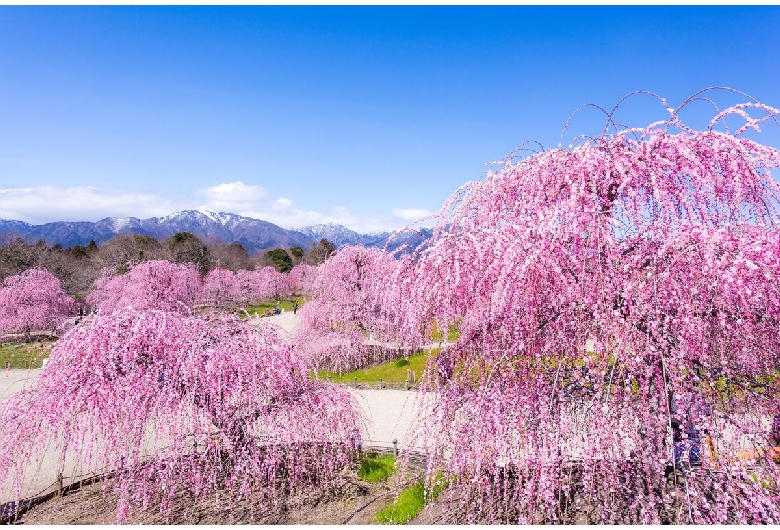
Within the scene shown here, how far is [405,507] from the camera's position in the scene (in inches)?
299

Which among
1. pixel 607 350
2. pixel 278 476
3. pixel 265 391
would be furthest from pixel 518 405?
pixel 278 476

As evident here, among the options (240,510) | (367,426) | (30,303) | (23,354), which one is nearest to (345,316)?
(367,426)

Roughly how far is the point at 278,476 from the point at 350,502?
53.7 inches

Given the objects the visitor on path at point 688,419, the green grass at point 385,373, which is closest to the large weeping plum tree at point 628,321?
the visitor on path at point 688,419

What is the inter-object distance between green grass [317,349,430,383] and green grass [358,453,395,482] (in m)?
8.34

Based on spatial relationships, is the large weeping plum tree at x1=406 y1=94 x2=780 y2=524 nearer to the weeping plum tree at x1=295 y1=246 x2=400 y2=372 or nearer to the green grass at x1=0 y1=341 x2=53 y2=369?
the weeping plum tree at x1=295 y1=246 x2=400 y2=372

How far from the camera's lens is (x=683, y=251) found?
4426mm

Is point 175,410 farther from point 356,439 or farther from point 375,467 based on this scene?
point 375,467

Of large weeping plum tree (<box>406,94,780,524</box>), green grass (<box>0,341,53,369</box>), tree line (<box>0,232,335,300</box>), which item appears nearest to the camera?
large weeping plum tree (<box>406,94,780,524</box>)

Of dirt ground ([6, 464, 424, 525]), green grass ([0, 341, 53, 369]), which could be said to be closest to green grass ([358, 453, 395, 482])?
dirt ground ([6, 464, 424, 525])

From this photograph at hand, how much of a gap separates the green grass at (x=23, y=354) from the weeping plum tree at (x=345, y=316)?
13310 mm

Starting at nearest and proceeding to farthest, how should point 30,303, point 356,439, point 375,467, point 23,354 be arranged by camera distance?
point 356,439 → point 375,467 → point 23,354 → point 30,303

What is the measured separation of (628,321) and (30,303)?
33.9 m

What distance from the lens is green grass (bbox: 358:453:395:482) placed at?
9453mm
